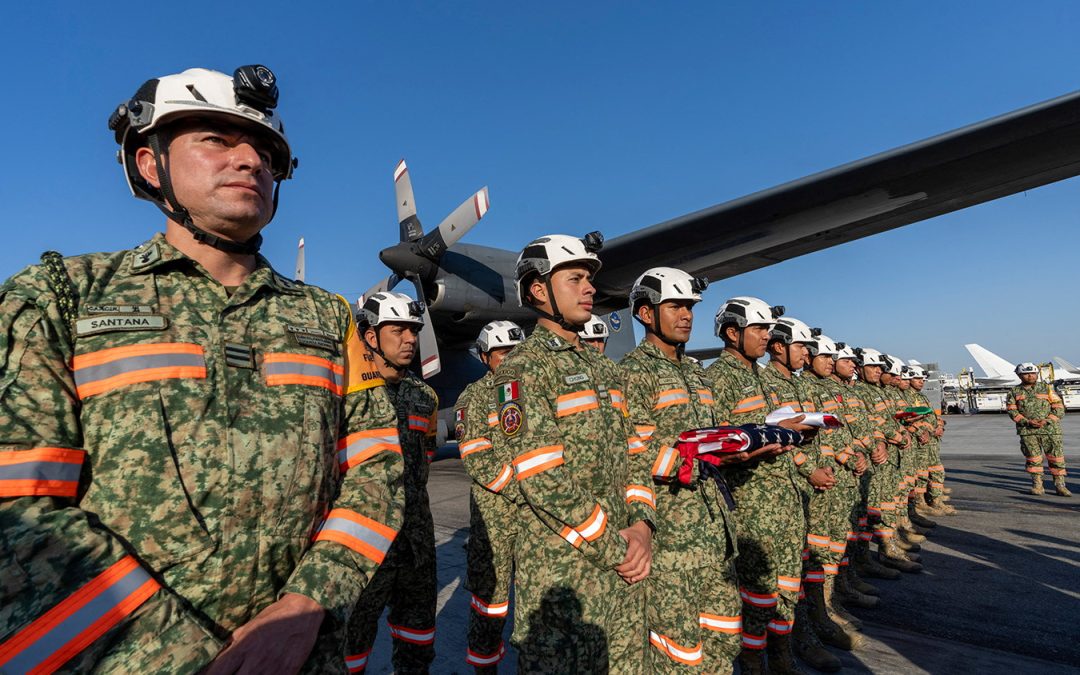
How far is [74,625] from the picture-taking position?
3.18 feet

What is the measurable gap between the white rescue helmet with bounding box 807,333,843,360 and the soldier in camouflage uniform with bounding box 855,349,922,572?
773 millimetres

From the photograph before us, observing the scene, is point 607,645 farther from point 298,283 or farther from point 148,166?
point 148,166

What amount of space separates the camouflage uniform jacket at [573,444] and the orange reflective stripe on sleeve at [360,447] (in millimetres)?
902

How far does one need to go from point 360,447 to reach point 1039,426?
49.0 feet

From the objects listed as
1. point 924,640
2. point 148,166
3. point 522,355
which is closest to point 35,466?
point 148,166

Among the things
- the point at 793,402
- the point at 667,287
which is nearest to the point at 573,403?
the point at 667,287

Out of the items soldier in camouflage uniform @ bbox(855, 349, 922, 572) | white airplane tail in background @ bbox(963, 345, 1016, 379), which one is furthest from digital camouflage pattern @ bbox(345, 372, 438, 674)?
white airplane tail in background @ bbox(963, 345, 1016, 379)

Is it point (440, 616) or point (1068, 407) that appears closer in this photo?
point (440, 616)

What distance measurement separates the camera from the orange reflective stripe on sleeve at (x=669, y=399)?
11.3 feet

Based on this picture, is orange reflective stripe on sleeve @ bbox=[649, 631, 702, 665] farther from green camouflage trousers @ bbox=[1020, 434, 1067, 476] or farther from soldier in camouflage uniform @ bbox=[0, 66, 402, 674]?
green camouflage trousers @ bbox=[1020, 434, 1067, 476]

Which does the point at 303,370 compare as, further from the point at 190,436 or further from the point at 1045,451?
the point at 1045,451

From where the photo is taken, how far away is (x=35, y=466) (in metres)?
1.03

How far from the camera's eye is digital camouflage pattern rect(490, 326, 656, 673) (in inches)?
90.9

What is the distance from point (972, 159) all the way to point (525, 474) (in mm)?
7190
